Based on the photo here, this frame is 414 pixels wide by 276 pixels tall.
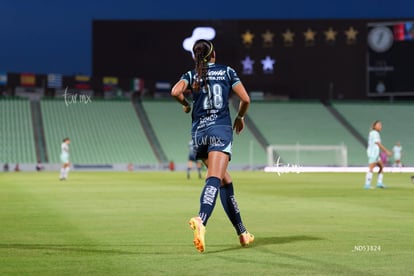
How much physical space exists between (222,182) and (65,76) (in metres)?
59.6

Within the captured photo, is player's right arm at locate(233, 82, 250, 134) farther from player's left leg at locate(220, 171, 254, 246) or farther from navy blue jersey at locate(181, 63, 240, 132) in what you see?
player's left leg at locate(220, 171, 254, 246)

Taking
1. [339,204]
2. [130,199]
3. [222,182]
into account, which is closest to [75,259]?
[222,182]

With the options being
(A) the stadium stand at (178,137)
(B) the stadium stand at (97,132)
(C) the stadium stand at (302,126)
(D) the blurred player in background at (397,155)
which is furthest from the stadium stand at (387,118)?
(B) the stadium stand at (97,132)

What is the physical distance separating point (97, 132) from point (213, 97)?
5532 cm

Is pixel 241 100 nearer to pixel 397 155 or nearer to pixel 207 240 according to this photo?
pixel 207 240

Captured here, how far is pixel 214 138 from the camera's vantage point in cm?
934

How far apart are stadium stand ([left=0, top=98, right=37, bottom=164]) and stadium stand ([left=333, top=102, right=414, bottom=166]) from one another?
1086 inches

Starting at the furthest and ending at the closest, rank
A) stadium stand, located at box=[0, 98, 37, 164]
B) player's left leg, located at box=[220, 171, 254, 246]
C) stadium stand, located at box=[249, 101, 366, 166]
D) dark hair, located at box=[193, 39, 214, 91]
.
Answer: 1. stadium stand, located at box=[249, 101, 366, 166]
2. stadium stand, located at box=[0, 98, 37, 164]
3. player's left leg, located at box=[220, 171, 254, 246]
4. dark hair, located at box=[193, 39, 214, 91]

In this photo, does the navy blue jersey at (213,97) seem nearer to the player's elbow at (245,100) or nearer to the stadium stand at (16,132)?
the player's elbow at (245,100)

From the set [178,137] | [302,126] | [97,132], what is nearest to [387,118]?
[302,126]

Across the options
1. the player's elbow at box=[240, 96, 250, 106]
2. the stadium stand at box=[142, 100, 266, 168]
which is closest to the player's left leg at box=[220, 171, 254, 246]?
the player's elbow at box=[240, 96, 250, 106]

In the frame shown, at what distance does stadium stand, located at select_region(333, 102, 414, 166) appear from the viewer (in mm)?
65062

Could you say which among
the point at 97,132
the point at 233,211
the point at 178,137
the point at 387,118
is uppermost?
the point at 387,118

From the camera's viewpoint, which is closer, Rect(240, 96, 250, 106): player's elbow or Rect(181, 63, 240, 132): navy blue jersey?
Rect(240, 96, 250, 106): player's elbow
